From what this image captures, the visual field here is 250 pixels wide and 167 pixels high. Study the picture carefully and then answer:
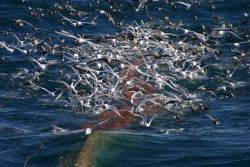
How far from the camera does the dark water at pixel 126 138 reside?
16.2m

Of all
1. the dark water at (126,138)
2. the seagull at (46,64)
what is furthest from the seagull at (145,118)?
the seagull at (46,64)

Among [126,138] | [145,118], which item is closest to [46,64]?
[145,118]

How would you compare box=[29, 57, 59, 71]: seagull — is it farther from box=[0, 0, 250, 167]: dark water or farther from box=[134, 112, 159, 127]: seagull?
box=[134, 112, 159, 127]: seagull

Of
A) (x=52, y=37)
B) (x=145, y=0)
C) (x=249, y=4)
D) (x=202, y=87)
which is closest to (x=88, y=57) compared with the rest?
(x=202, y=87)

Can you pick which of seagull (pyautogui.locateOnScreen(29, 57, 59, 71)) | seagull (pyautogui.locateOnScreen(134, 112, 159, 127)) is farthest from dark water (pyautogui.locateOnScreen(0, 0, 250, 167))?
seagull (pyautogui.locateOnScreen(29, 57, 59, 71))

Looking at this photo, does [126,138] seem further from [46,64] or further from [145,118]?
[46,64]

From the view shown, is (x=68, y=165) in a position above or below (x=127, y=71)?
below

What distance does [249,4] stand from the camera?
34.7 metres

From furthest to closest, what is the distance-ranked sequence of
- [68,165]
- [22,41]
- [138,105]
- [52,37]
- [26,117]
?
[52,37]
[22,41]
[26,117]
[138,105]
[68,165]

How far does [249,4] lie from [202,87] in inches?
542

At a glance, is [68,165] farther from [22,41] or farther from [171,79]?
[22,41]

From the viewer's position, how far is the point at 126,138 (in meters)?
17.5

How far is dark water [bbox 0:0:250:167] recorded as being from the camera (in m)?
16.2

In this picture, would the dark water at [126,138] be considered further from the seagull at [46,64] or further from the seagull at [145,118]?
the seagull at [46,64]
